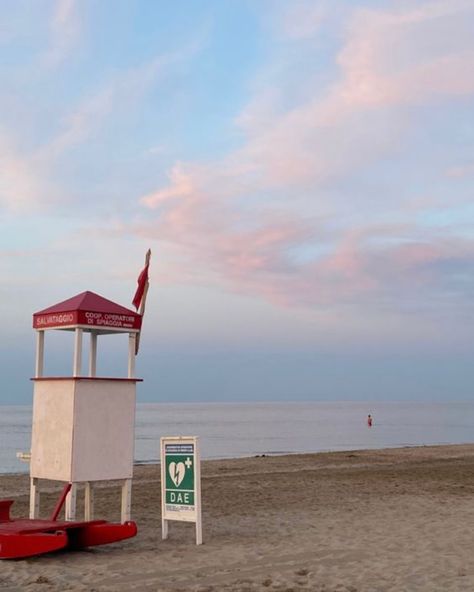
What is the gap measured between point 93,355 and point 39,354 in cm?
72

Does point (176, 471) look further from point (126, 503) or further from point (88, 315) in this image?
point (88, 315)

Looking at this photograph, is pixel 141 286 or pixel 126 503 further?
pixel 141 286

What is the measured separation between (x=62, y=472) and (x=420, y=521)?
5.60 meters

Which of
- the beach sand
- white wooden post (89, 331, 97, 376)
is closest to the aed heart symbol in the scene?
the beach sand

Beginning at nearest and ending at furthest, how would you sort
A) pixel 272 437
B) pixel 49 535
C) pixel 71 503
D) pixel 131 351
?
pixel 49 535 < pixel 71 503 < pixel 131 351 < pixel 272 437

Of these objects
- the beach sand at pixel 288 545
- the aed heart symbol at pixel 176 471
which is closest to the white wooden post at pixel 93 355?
the aed heart symbol at pixel 176 471

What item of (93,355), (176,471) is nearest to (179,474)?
(176,471)

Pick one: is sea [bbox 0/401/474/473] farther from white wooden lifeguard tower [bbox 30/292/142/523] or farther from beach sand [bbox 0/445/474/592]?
white wooden lifeguard tower [bbox 30/292/142/523]

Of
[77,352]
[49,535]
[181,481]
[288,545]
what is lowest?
[288,545]

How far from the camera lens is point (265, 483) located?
18.4 meters

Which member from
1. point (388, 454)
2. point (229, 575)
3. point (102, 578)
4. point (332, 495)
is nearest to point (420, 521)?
point (332, 495)

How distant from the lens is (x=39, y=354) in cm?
1086

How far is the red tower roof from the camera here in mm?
10180

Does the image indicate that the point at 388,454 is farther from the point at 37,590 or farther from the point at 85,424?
the point at 37,590
